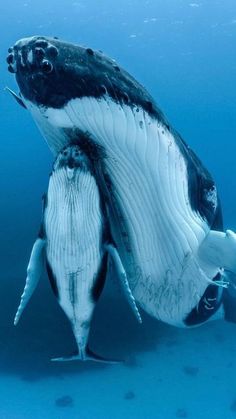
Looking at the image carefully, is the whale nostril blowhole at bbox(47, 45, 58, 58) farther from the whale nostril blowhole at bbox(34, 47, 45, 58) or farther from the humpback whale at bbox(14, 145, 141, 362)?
the humpback whale at bbox(14, 145, 141, 362)

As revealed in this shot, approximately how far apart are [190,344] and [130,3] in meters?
18.8

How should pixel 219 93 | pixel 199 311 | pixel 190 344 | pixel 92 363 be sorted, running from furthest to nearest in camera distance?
pixel 219 93 → pixel 190 344 → pixel 92 363 → pixel 199 311

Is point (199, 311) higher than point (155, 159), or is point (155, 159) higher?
point (155, 159)

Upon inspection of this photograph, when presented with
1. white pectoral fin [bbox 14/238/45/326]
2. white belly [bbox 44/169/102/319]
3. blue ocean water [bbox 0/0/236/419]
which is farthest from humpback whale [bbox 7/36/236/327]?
blue ocean water [bbox 0/0/236/419]

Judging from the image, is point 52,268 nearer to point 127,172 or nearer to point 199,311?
point 127,172

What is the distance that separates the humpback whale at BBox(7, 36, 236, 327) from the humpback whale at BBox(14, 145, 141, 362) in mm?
240

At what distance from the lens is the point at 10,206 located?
17.4 meters

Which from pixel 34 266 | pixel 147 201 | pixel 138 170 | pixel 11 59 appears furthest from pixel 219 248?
pixel 11 59

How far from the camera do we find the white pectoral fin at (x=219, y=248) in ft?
11.6

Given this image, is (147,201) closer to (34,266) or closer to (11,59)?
(34,266)

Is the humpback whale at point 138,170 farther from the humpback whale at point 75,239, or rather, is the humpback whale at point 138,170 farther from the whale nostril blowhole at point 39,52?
the humpback whale at point 75,239

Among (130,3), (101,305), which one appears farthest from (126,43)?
(101,305)

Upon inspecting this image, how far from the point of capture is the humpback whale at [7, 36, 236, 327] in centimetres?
254

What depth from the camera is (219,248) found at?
359 cm
